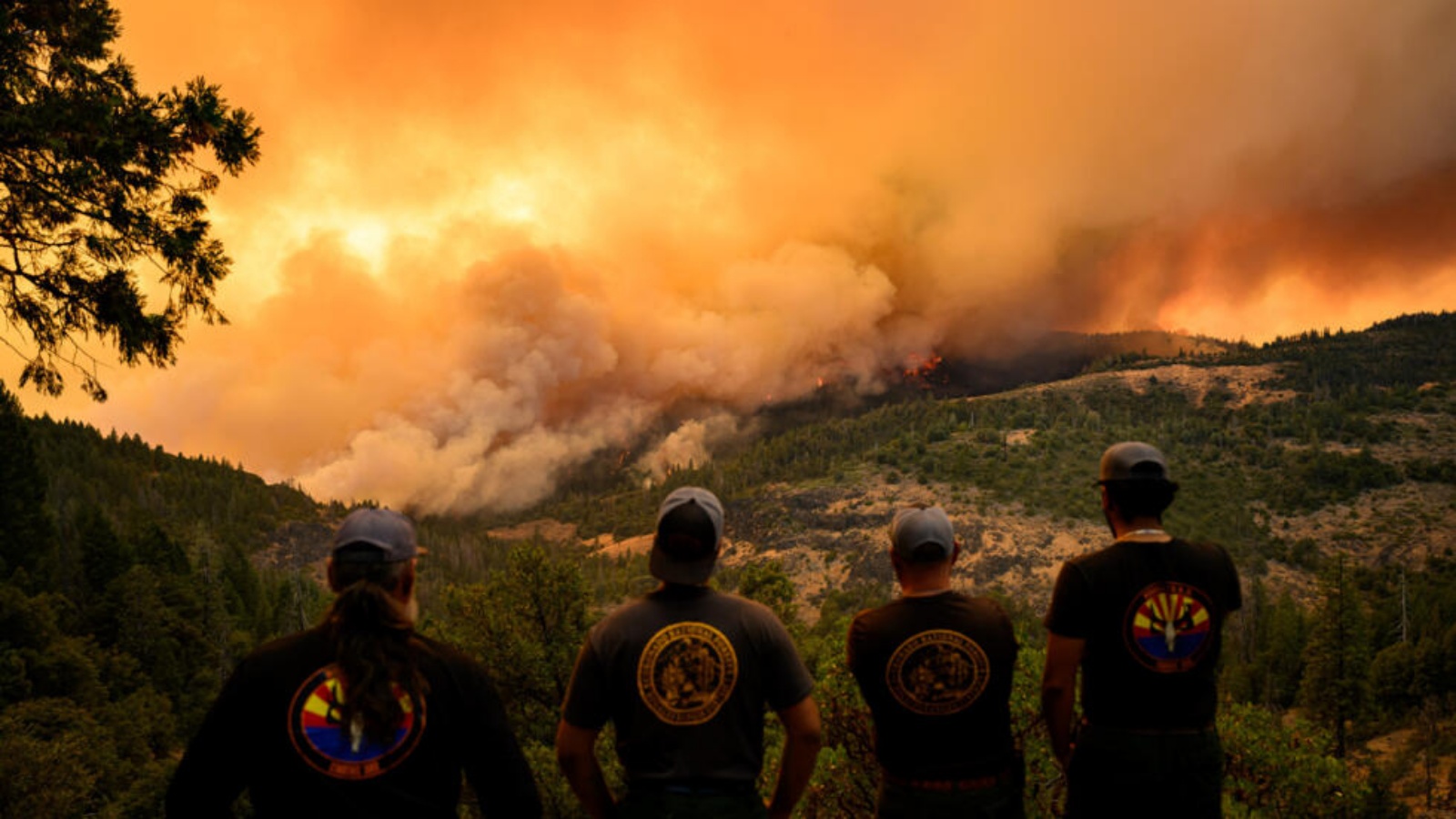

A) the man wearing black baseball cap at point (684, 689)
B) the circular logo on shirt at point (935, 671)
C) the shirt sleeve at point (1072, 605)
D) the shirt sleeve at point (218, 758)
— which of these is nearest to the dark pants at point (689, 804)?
the man wearing black baseball cap at point (684, 689)

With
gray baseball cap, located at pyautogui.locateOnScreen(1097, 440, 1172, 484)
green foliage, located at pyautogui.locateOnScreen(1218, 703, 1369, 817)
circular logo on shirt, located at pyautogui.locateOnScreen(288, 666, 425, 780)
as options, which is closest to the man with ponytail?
circular logo on shirt, located at pyautogui.locateOnScreen(288, 666, 425, 780)

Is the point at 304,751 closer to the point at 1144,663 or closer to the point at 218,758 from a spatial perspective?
the point at 218,758

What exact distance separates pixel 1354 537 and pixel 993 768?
248271 mm

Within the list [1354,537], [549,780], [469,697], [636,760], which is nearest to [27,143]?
[469,697]

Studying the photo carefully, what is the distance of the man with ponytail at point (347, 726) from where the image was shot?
3139mm

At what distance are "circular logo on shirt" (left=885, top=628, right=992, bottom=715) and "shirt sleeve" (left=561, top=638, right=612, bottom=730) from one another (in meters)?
1.94

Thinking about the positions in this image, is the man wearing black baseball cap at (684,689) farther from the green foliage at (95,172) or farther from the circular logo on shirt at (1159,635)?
the green foliage at (95,172)

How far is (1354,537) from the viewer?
618ft

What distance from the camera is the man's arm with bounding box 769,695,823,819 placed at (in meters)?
4.36

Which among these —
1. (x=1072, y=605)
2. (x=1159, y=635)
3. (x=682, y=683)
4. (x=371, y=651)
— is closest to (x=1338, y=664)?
(x=1159, y=635)

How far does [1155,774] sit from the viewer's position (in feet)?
15.3

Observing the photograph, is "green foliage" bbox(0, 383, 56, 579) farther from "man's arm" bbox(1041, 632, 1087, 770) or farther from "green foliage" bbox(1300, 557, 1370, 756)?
"green foliage" bbox(1300, 557, 1370, 756)

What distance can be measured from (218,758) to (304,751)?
17.1 inches

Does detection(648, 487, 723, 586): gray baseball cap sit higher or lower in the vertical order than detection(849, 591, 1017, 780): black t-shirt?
higher
